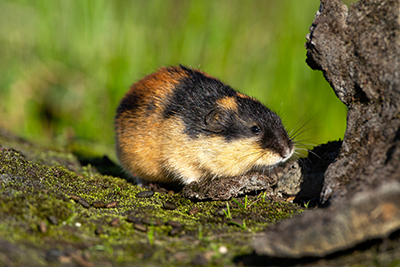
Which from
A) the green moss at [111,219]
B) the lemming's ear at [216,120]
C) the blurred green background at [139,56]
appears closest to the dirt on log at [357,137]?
the green moss at [111,219]

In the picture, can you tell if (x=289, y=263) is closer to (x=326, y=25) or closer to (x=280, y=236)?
(x=280, y=236)

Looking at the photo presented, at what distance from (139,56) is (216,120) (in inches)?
230

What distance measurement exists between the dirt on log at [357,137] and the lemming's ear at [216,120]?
5.50ft

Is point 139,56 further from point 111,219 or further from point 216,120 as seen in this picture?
point 111,219

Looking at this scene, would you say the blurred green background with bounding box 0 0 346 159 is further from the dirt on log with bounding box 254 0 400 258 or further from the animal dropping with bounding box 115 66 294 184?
the dirt on log with bounding box 254 0 400 258

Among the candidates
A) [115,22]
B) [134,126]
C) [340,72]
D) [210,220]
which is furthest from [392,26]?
[115,22]

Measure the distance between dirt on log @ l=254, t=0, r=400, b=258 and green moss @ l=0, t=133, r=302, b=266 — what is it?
68 centimetres

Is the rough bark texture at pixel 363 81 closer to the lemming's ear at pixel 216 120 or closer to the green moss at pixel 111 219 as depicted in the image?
the green moss at pixel 111 219

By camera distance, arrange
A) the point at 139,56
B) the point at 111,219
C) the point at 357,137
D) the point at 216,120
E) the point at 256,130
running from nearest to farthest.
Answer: the point at 111,219 < the point at 357,137 < the point at 256,130 < the point at 216,120 < the point at 139,56

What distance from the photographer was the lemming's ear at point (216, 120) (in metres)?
6.36

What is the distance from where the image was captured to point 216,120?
640cm

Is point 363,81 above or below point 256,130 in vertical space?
above

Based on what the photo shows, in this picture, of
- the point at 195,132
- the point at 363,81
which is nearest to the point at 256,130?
the point at 195,132

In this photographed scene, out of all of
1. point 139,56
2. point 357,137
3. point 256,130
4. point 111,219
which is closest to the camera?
point 111,219
